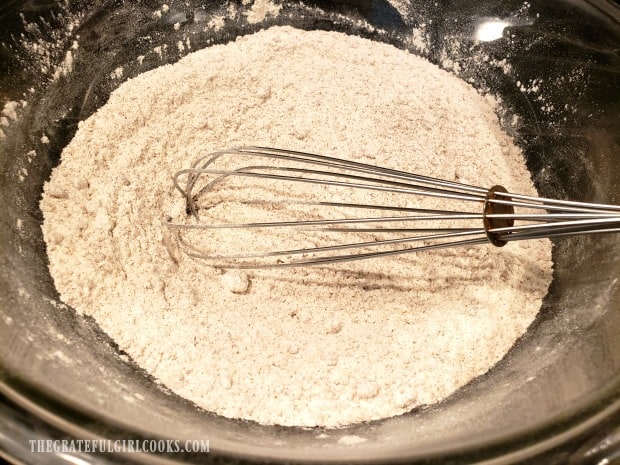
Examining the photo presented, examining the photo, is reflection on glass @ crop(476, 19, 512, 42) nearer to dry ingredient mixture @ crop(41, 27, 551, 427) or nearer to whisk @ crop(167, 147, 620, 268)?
dry ingredient mixture @ crop(41, 27, 551, 427)

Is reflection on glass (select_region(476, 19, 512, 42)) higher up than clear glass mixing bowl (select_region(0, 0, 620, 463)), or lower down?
higher up

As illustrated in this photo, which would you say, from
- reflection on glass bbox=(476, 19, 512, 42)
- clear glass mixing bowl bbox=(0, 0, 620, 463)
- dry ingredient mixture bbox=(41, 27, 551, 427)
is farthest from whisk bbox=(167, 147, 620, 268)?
reflection on glass bbox=(476, 19, 512, 42)

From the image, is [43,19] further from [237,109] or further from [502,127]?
[502,127]

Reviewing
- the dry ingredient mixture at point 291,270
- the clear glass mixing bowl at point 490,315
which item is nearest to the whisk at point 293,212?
the dry ingredient mixture at point 291,270

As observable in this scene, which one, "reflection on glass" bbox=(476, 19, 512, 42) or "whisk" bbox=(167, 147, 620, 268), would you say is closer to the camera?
"whisk" bbox=(167, 147, 620, 268)

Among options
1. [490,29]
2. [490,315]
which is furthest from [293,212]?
[490,29]

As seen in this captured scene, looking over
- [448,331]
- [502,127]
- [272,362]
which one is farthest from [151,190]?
[502,127]

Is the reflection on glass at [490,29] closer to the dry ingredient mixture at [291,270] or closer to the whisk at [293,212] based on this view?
the dry ingredient mixture at [291,270]
